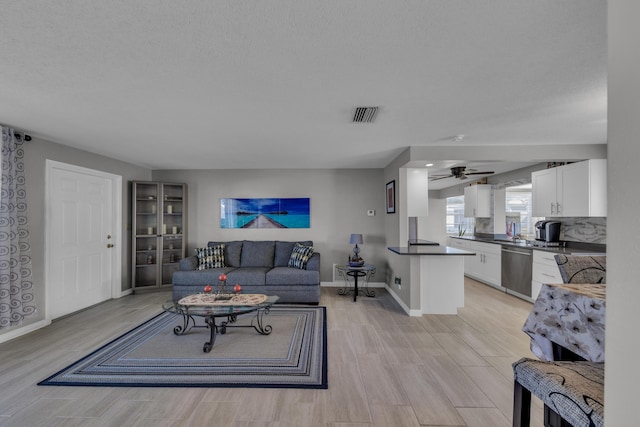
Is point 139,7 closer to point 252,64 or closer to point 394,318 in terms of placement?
point 252,64

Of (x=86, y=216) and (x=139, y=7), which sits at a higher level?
(x=139, y=7)

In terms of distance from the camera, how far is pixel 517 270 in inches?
183

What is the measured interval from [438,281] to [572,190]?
228 centimetres

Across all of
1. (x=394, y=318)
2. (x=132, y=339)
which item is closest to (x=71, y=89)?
(x=132, y=339)

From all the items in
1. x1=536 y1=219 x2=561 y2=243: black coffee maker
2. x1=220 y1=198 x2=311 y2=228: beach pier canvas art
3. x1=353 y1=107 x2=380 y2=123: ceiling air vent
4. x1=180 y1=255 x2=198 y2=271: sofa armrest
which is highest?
x1=353 y1=107 x2=380 y2=123: ceiling air vent

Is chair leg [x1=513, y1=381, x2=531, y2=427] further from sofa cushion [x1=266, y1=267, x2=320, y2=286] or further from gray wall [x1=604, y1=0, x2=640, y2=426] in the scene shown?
sofa cushion [x1=266, y1=267, x2=320, y2=286]

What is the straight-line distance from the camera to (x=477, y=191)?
19.8ft

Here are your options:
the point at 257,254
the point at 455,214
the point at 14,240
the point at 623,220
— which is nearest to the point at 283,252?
the point at 257,254

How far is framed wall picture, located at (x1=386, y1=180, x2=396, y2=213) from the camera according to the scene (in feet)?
14.8

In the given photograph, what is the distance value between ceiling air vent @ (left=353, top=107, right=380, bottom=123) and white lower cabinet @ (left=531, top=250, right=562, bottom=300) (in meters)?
3.44

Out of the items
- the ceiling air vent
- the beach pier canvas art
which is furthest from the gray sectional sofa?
the ceiling air vent

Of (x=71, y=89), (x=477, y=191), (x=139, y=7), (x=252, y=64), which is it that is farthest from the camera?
(x=477, y=191)

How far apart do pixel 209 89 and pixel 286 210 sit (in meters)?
3.48

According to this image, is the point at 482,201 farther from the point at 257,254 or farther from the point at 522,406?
the point at 522,406
